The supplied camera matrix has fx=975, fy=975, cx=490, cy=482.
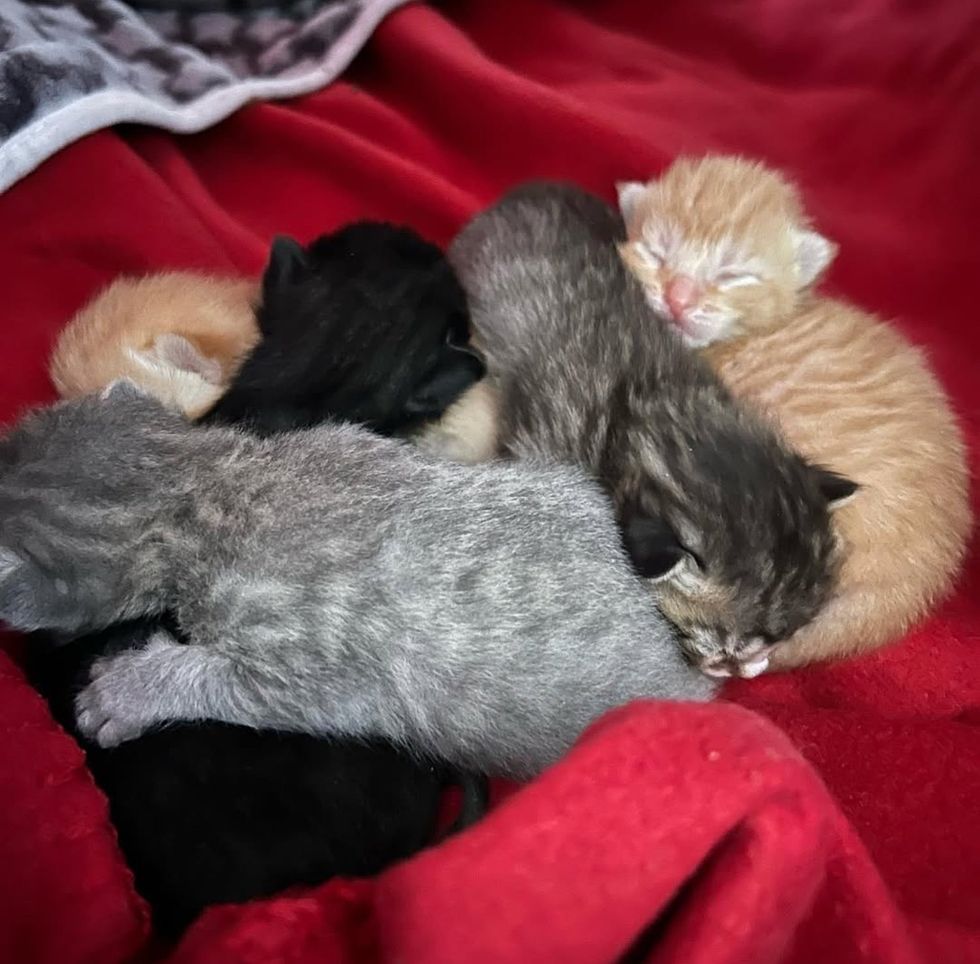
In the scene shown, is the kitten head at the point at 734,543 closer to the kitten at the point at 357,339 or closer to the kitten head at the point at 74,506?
the kitten at the point at 357,339

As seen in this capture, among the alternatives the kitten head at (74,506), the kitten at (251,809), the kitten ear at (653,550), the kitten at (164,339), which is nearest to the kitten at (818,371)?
the kitten ear at (653,550)

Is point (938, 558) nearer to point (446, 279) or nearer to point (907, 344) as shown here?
point (907, 344)

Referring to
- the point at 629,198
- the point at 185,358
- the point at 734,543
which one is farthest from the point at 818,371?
the point at 185,358

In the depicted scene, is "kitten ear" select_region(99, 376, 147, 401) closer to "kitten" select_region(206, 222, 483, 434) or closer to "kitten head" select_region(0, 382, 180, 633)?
"kitten head" select_region(0, 382, 180, 633)

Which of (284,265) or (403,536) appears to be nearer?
(403,536)

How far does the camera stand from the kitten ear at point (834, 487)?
4.11 ft

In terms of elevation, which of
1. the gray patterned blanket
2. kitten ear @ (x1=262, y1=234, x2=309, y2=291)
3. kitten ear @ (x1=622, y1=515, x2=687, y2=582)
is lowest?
kitten ear @ (x1=622, y1=515, x2=687, y2=582)

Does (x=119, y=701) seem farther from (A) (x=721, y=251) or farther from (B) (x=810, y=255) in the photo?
(B) (x=810, y=255)

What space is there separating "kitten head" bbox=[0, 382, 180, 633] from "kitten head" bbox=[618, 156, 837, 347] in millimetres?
869

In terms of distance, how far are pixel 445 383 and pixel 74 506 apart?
569 mm

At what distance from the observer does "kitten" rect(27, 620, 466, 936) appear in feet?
3.19

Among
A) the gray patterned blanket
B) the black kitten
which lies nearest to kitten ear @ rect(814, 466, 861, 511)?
the black kitten

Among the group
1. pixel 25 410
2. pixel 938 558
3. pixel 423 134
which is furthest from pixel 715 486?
pixel 423 134

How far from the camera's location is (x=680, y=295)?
5.44 feet
